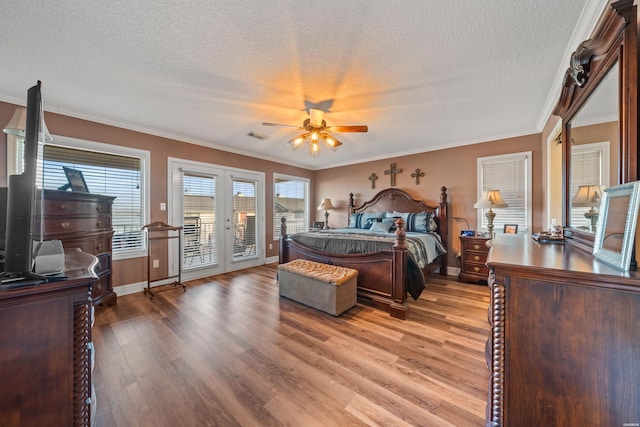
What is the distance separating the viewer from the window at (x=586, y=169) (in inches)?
50.3

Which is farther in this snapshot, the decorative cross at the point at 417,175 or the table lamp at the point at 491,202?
the decorative cross at the point at 417,175

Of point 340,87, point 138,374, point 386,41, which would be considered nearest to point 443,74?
point 386,41

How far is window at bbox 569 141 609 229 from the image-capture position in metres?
1.28

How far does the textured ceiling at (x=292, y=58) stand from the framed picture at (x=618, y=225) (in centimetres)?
127

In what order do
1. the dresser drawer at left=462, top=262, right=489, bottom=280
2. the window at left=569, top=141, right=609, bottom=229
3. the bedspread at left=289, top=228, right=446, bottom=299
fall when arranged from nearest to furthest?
1. the window at left=569, top=141, right=609, bottom=229
2. the bedspread at left=289, top=228, right=446, bottom=299
3. the dresser drawer at left=462, top=262, right=489, bottom=280

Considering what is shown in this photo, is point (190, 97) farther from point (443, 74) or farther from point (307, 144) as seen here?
point (443, 74)

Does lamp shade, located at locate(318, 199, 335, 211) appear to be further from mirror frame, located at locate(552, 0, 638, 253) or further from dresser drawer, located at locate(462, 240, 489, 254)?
mirror frame, located at locate(552, 0, 638, 253)

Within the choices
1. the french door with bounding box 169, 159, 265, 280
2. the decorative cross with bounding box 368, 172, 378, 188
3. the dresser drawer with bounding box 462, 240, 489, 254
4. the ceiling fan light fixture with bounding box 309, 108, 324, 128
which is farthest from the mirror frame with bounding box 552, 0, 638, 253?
the french door with bounding box 169, 159, 265, 280

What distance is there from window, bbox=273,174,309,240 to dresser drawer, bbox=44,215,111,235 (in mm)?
3073

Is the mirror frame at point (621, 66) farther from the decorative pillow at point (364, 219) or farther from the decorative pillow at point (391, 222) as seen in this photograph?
the decorative pillow at point (364, 219)

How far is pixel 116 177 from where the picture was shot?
333 cm

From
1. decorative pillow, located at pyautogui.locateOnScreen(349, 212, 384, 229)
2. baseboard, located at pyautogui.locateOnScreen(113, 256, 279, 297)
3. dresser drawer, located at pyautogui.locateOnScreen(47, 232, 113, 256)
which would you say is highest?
decorative pillow, located at pyautogui.locateOnScreen(349, 212, 384, 229)

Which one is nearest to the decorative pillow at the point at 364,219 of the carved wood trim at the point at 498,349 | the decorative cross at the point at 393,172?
the decorative cross at the point at 393,172

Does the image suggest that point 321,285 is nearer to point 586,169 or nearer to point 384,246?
point 384,246
